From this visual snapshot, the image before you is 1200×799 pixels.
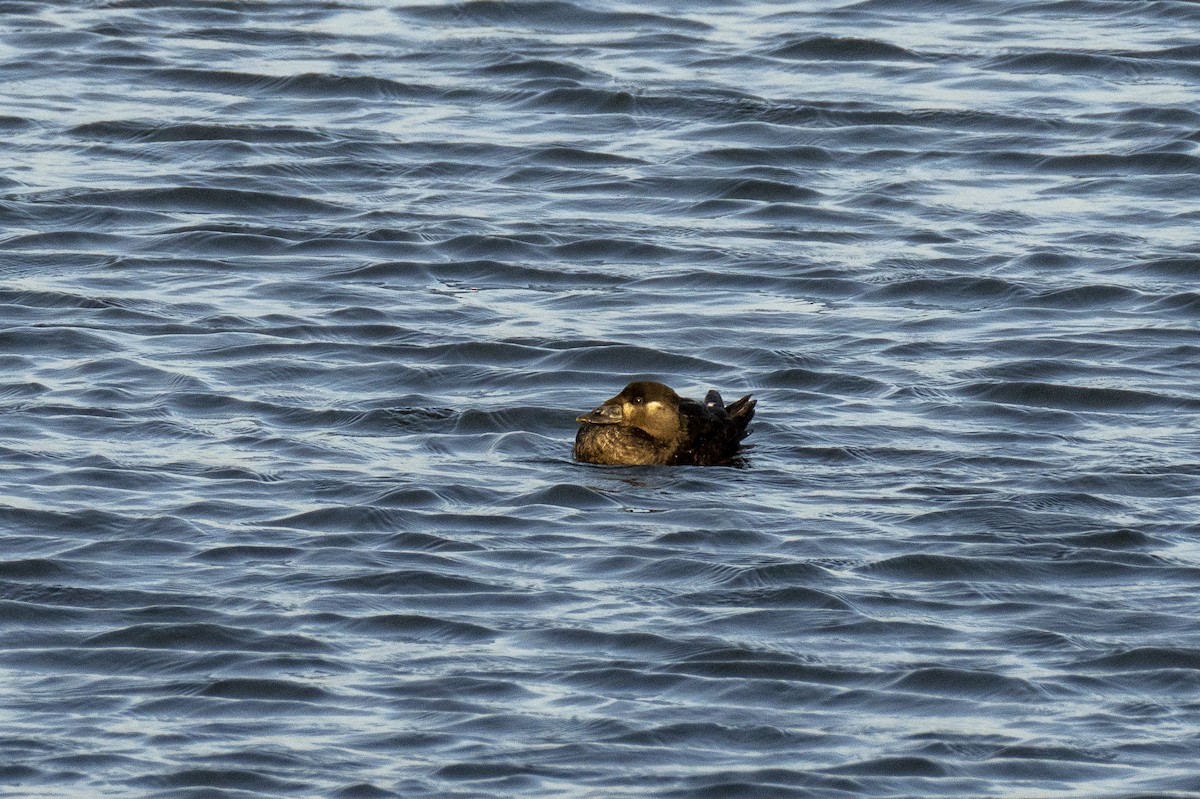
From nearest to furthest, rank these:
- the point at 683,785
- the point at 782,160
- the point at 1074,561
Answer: the point at 683,785, the point at 1074,561, the point at 782,160

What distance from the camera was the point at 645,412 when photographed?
35.2ft

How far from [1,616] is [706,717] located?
2.72 meters

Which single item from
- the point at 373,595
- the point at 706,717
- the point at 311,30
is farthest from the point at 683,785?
the point at 311,30

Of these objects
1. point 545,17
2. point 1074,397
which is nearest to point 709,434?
point 1074,397

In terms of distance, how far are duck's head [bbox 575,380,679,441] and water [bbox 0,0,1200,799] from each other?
0.22 m

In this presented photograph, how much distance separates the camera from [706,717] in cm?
782

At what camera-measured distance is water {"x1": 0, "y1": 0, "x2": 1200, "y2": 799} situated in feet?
25.6

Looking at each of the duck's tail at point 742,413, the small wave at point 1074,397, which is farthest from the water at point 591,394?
the duck's tail at point 742,413

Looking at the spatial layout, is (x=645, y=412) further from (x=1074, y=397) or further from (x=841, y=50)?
(x=841, y=50)

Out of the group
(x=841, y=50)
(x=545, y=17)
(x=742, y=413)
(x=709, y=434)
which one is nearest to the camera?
(x=709, y=434)

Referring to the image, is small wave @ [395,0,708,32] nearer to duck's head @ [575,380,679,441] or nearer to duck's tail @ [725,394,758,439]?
duck's tail @ [725,394,758,439]

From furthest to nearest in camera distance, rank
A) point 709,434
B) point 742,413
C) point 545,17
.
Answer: point 545,17
point 742,413
point 709,434

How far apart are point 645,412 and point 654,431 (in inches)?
3.9

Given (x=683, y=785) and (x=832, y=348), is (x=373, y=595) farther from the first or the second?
(x=832, y=348)
